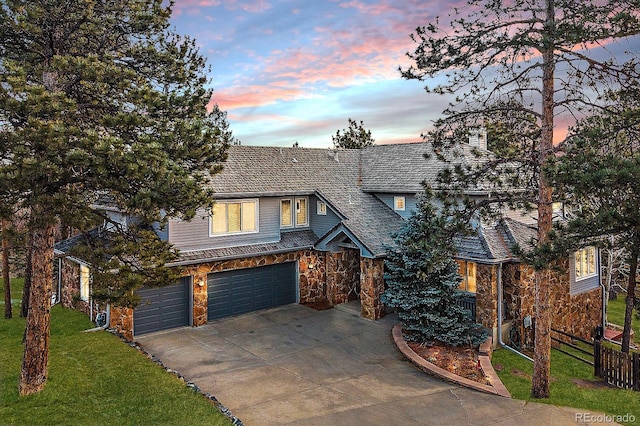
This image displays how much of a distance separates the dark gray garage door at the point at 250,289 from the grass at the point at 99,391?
4323 millimetres

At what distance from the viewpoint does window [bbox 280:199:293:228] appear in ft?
63.0

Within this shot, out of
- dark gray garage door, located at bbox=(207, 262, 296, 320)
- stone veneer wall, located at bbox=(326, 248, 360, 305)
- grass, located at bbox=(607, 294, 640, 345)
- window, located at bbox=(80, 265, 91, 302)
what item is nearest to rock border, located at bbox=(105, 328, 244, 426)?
window, located at bbox=(80, 265, 91, 302)

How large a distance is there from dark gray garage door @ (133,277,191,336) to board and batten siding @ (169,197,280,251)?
4.71ft

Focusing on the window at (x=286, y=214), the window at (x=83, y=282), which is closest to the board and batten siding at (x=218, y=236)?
the window at (x=286, y=214)

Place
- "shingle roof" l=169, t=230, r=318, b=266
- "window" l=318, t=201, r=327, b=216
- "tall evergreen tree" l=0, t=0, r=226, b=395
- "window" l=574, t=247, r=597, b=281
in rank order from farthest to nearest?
"window" l=318, t=201, r=327, b=216 → "window" l=574, t=247, r=597, b=281 → "shingle roof" l=169, t=230, r=318, b=266 → "tall evergreen tree" l=0, t=0, r=226, b=395

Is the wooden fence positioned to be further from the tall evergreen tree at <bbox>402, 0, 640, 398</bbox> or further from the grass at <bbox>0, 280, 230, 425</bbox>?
the grass at <bbox>0, 280, 230, 425</bbox>

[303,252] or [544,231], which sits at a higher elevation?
[544,231]

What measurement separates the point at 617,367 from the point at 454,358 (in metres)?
4.94

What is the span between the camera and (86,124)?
1041 centimetres

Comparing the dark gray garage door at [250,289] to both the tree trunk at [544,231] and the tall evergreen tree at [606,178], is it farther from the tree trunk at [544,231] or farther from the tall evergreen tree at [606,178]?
the tall evergreen tree at [606,178]

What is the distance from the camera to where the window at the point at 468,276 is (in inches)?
659

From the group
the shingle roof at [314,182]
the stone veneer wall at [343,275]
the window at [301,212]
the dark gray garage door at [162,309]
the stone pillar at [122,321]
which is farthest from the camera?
the window at [301,212]

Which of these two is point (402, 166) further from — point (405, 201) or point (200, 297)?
point (200, 297)

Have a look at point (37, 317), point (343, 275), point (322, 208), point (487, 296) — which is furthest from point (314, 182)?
point (37, 317)
